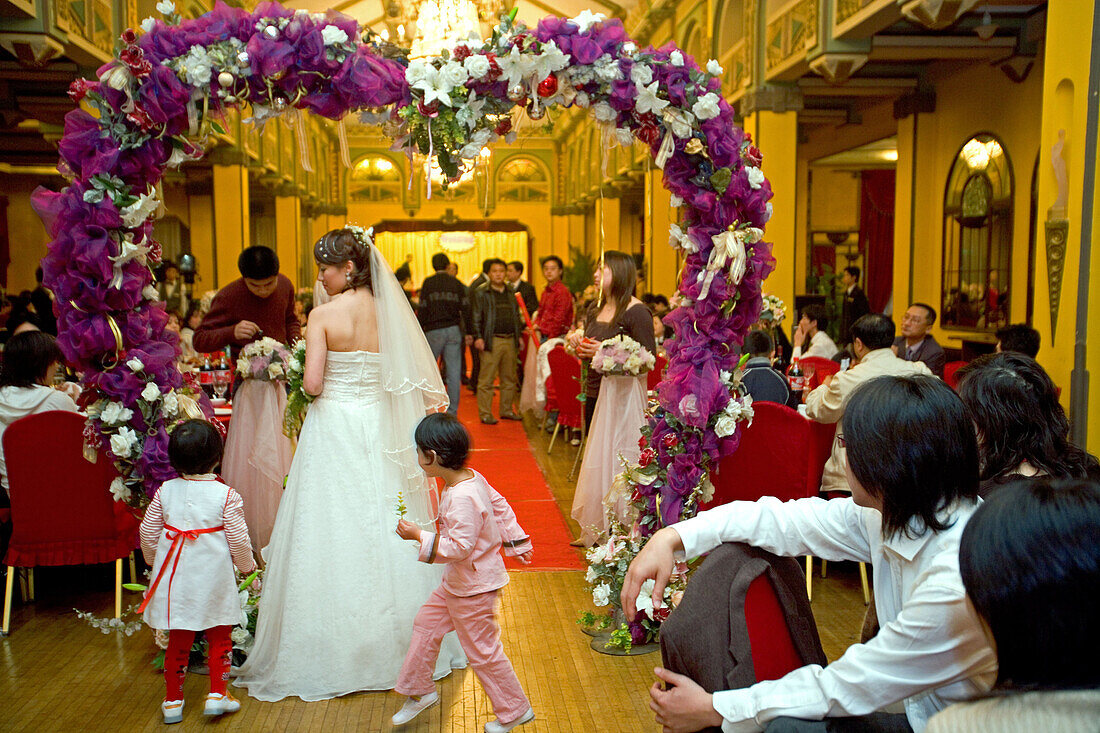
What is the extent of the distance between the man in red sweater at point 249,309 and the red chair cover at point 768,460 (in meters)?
2.51

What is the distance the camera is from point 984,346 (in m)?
8.98

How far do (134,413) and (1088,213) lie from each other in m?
4.57

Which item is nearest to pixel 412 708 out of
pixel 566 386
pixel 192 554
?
pixel 192 554

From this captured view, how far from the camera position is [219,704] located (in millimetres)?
3172

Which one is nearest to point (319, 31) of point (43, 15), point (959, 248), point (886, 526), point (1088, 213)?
point (886, 526)

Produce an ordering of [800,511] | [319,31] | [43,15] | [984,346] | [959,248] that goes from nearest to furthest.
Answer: [800,511]
[319,31]
[43,15]
[984,346]
[959,248]

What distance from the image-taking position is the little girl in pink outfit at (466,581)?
2.94 m

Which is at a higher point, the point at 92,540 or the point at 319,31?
the point at 319,31

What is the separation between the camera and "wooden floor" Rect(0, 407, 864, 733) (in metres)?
3.18

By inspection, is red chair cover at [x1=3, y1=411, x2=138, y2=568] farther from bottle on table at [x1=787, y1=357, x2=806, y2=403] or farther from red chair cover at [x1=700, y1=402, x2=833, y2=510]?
bottle on table at [x1=787, y1=357, x2=806, y2=403]

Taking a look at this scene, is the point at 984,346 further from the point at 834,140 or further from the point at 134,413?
the point at 134,413

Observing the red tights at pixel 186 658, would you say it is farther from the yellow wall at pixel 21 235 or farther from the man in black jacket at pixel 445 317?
the yellow wall at pixel 21 235

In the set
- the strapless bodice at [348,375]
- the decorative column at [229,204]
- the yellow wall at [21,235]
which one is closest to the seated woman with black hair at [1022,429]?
the strapless bodice at [348,375]

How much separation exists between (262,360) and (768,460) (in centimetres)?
255
